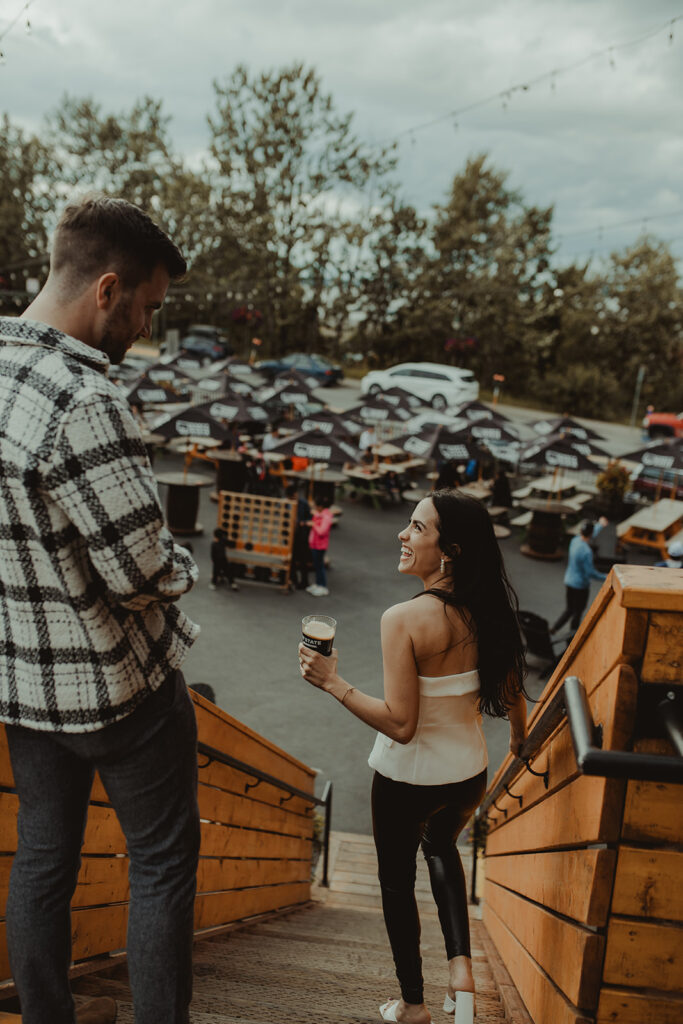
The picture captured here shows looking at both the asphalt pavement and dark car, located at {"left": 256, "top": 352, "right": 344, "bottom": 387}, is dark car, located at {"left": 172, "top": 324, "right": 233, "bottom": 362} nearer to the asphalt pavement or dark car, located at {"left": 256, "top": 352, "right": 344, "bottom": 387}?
dark car, located at {"left": 256, "top": 352, "right": 344, "bottom": 387}

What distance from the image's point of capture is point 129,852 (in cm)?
154

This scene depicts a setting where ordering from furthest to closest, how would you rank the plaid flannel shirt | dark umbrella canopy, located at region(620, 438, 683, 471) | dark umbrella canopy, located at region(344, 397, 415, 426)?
1. dark umbrella canopy, located at region(344, 397, 415, 426)
2. dark umbrella canopy, located at region(620, 438, 683, 471)
3. the plaid flannel shirt

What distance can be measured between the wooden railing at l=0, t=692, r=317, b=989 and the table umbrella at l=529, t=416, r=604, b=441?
14.1 meters

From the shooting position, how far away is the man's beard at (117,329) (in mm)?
1445

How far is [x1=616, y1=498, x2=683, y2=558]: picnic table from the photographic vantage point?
15.1m

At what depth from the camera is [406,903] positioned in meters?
2.47

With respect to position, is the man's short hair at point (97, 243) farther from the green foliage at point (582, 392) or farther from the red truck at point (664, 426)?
the green foliage at point (582, 392)

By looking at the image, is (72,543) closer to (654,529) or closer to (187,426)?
(187,426)

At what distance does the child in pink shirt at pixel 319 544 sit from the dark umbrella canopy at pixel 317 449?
1291mm

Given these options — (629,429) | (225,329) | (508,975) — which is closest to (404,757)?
(508,975)

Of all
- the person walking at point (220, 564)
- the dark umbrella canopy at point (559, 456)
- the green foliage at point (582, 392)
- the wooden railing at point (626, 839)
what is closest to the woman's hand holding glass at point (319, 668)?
the wooden railing at point (626, 839)

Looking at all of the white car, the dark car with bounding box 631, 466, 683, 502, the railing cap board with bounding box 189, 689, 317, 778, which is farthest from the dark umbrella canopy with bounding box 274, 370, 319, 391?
the railing cap board with bounding box 189, 689, 317, 778

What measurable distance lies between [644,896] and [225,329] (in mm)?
47468

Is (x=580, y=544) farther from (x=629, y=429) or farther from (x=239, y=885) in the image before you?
(x=629, y=429)
